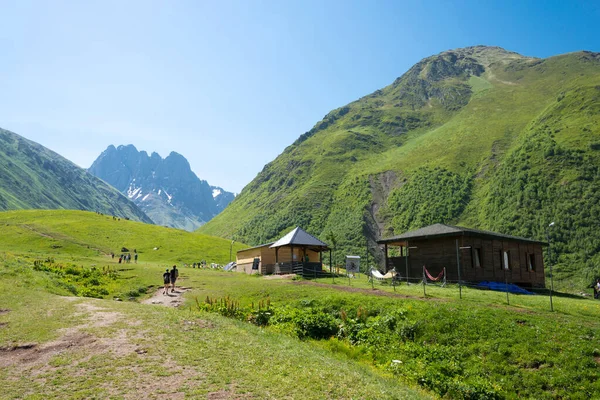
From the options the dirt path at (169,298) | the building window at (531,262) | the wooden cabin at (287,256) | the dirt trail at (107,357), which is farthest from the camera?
the wooden cabin at (287,256)

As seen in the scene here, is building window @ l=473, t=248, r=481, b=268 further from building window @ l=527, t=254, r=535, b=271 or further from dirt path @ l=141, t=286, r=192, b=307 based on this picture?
dirt path @ l=141, t=286, r=192, b=307

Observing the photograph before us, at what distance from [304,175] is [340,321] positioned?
150404mm

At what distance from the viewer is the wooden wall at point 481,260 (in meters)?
36.5

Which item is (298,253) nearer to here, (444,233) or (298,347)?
(444,233)

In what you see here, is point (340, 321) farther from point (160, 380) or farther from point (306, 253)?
point (306, 253)

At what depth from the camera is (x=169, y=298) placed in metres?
27.9

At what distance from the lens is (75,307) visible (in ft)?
57.2

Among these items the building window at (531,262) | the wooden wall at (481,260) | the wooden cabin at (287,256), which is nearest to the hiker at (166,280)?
the wooden cabin at (287,256)

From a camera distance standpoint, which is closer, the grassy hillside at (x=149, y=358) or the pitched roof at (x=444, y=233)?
the grassy hillside at (x=149, y=358)

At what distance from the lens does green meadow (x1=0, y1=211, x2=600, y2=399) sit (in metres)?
10.1

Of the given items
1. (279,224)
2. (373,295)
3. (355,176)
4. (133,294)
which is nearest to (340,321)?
(373,295)

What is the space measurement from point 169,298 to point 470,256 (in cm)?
2797

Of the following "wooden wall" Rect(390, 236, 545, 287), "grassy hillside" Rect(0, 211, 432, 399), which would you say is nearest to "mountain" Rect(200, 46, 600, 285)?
"wooden wall" Rect(390, 236, 545, 287)

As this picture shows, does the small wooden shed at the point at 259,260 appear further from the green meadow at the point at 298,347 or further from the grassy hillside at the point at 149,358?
the grassy hillside at the point at 149,358
